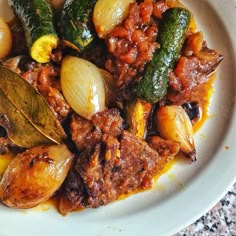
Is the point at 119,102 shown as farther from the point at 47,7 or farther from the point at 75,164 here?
the point at 47,7

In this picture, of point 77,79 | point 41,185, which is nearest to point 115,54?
point 77,79

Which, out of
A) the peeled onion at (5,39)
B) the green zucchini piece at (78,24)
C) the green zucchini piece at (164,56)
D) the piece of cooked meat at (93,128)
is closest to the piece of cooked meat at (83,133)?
the piece of cooked meat at (93,128)

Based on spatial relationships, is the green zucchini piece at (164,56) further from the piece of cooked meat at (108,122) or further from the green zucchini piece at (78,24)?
the green zucchini piece at (78,24)

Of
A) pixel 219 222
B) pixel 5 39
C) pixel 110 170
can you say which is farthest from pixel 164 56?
pixel 219 222

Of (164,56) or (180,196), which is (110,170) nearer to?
(180,196)

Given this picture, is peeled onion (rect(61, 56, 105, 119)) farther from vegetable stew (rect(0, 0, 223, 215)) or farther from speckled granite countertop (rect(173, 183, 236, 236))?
speckled granite countertop (rect(173, 183, 236, 236))
